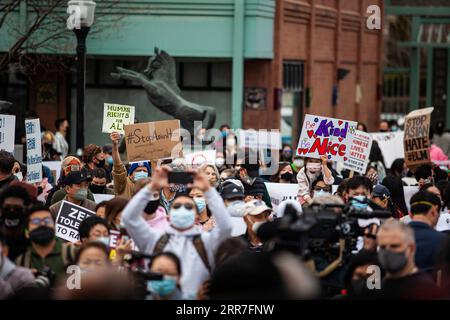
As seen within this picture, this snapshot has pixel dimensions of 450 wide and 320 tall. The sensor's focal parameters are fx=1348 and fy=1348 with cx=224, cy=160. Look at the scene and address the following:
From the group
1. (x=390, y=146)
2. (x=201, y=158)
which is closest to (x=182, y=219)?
(x=201, y=158)

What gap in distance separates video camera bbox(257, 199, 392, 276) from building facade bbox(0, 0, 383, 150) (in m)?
21.5

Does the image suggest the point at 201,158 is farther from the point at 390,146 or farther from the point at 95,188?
the point at 390,146

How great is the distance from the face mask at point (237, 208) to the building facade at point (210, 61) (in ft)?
64.5

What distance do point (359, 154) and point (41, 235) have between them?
25.3ft

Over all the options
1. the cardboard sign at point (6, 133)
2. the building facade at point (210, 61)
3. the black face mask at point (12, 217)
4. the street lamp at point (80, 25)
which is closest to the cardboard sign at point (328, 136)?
the cardboard sign at point (6, 133)

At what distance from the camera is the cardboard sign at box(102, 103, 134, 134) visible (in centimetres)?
1744

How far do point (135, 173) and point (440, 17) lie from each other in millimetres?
28177

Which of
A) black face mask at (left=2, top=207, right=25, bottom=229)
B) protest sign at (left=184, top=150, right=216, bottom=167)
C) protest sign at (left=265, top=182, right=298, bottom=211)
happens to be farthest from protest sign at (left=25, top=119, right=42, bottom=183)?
black face mask at (left=2, top=207, right=25, bottom=229)

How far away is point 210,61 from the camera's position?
34875mm

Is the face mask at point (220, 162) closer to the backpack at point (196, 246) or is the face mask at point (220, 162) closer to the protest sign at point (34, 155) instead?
the protest sign at point (34, 155)

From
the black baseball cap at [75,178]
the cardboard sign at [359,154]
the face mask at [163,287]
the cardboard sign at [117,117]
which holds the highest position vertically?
the cardboard sign at [117,117]

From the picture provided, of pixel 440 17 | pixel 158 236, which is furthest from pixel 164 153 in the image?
pixel 440 17

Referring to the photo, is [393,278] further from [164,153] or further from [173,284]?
[164,153]

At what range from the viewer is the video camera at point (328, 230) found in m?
9.04
